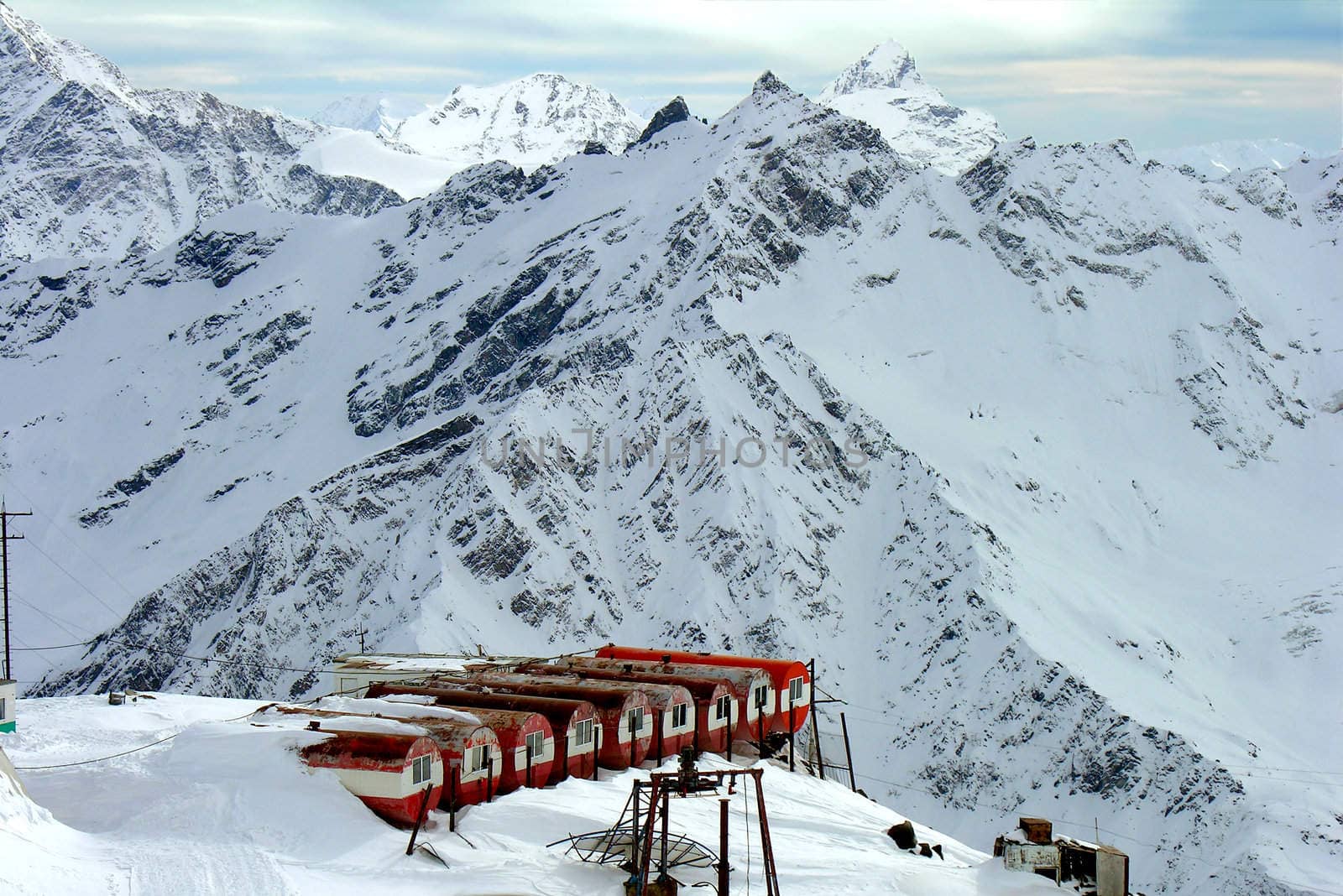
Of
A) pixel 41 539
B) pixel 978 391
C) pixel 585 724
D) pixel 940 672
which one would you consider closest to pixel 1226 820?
pixel 940 672

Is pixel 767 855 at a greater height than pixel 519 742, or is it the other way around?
pixel 767 855

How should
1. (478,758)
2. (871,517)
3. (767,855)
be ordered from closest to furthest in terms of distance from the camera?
(767,855), (478,758), (871,517)

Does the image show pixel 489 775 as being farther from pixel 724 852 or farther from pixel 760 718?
pixel 760 718

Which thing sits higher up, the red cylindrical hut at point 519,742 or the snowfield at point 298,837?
the snowfield at point 298,837

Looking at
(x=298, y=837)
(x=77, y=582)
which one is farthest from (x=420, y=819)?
(x=77, y=582)

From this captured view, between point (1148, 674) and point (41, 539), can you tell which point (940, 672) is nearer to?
point (1148, 674)

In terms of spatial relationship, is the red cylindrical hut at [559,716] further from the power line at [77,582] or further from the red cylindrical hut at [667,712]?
the power line at [77,582]

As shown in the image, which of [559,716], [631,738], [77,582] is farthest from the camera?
[77,582]

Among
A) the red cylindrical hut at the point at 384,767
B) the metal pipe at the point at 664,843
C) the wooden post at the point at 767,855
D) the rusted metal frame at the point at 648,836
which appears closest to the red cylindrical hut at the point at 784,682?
the red cylindrical hut at the point at 384,767
